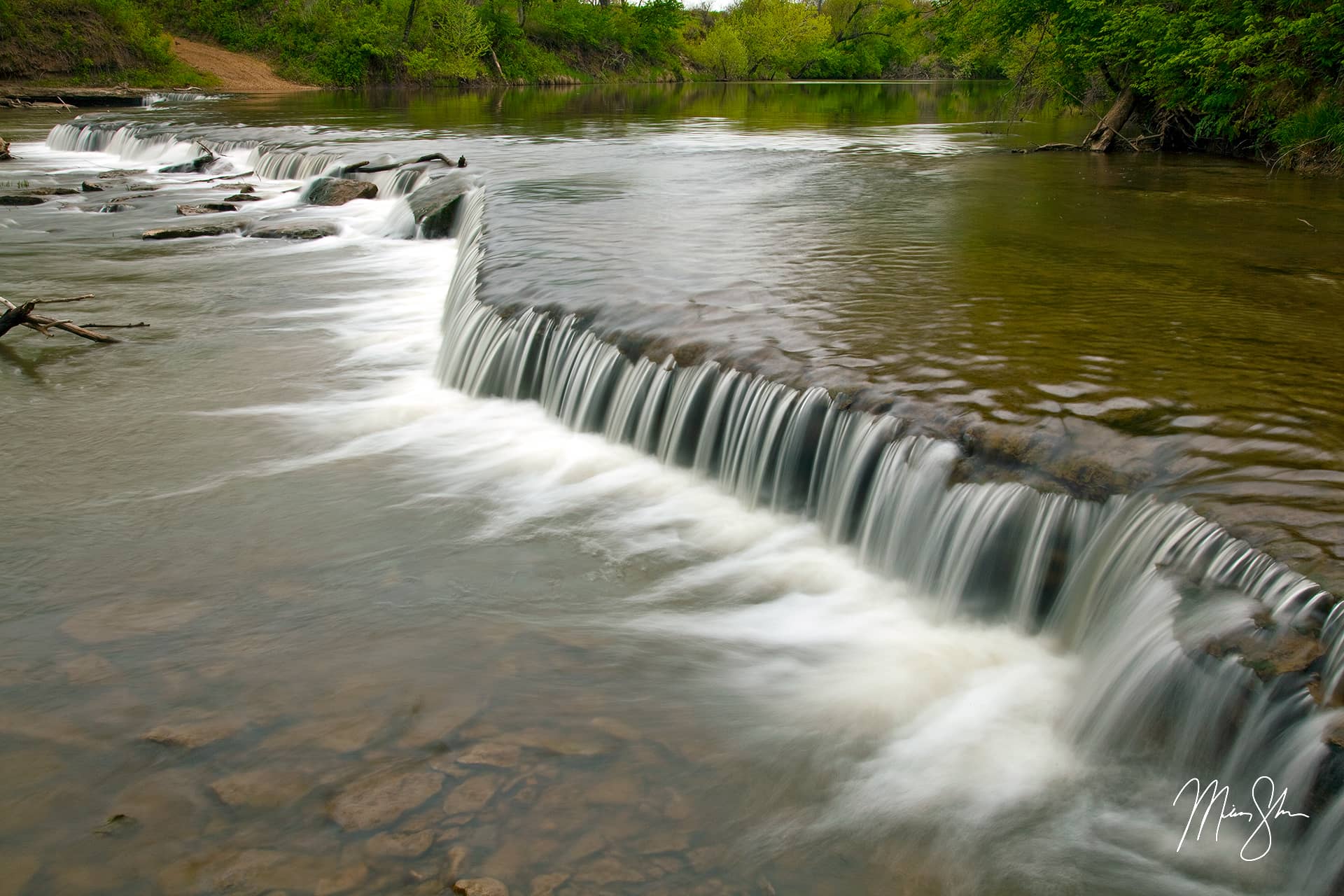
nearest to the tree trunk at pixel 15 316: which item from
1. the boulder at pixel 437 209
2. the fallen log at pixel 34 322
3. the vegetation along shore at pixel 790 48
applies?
the fallen log at pixel 34 322

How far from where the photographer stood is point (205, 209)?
16.7m

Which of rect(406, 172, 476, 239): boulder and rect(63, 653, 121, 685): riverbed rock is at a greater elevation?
rect(406, 172, 476, 239): boulder

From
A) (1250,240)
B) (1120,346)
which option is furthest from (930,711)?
(1250,240)

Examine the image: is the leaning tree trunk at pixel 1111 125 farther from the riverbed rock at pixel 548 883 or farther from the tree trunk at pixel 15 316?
the riverbed rock at pixel 548 883

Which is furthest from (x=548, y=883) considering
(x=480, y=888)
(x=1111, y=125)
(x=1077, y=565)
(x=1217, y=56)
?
(x=1111, y=125)

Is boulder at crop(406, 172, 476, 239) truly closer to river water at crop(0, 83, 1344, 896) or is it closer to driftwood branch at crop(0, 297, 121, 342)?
river water at crop(0, 83, 1344, 896)

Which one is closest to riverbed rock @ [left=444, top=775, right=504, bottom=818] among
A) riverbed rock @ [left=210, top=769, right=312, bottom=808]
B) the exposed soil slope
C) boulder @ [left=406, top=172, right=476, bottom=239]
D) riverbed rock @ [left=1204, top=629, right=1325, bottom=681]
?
riverbed rock @ [left=210, top=769, right=312, bottom=808]

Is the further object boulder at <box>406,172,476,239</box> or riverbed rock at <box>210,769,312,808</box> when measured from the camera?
boulder at <box>406,172,476,239</box>

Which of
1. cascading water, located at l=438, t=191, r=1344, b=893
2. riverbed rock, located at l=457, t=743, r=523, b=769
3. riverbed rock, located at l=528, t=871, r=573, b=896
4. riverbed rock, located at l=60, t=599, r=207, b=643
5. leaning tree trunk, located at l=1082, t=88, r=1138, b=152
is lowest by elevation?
riverbed rock, located at l=528, t=871, r=573, b=896
